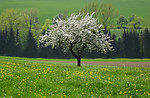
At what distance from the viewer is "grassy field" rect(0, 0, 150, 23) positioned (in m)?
148

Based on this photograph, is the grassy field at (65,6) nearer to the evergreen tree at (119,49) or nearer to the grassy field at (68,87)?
the evergreen tree at (119,49)

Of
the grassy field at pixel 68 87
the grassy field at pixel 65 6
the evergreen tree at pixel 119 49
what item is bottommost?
the grassy field at pixel 68 87

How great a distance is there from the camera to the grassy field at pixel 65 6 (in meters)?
148

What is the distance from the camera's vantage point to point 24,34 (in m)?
88.8

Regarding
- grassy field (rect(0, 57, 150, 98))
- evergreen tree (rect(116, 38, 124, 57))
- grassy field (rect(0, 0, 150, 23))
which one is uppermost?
grassy field (rect(0, 0, 150, 23))

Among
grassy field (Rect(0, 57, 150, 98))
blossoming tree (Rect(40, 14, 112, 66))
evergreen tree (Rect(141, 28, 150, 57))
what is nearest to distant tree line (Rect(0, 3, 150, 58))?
evergreen tree (Rect(141, 28, 150, 57))

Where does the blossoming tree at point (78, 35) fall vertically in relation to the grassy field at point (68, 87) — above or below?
above

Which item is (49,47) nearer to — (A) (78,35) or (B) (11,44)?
(B) (11,44)

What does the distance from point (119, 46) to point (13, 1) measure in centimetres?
10744

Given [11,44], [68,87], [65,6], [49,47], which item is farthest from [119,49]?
[65,6]

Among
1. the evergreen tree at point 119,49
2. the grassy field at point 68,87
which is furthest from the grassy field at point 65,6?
the grassy field at point 68,87

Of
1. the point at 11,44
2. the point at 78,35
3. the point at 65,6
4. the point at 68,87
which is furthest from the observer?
the point at 65,6

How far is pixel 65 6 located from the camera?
156 metres

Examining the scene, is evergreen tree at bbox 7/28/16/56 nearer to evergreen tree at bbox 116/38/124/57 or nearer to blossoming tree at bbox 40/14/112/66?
evergreen tree at bbox 116/38/124/57
